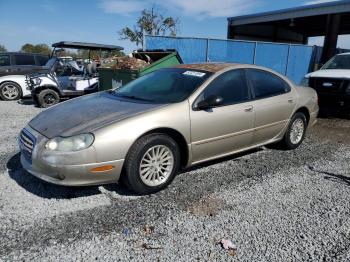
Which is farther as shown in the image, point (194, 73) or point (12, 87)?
point (12, 87)

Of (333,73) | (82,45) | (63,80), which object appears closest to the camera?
(333,73)

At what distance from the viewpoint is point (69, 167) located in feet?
10.8

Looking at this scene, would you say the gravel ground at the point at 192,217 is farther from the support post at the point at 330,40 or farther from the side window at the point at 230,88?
the support post at the point at 330,40

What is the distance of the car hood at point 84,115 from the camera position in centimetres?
349

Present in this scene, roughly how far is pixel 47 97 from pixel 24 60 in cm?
358

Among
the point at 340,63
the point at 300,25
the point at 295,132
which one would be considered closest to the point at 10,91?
the point at 295,132

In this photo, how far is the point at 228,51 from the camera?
1291 centimetres

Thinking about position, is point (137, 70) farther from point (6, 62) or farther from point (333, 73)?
point (6, 62)

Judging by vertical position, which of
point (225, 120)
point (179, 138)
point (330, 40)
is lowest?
point (179, 138)

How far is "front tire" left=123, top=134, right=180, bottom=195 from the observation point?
11.7ft

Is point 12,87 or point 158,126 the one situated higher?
point 158,126

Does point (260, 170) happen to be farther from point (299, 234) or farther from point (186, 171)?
point (299, 234)

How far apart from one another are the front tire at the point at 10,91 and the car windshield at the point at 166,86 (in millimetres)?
7824

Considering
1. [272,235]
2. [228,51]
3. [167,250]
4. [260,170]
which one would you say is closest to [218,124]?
[260,170]
